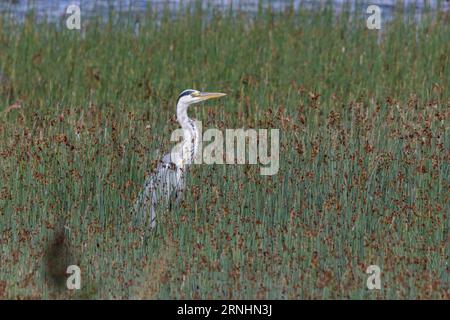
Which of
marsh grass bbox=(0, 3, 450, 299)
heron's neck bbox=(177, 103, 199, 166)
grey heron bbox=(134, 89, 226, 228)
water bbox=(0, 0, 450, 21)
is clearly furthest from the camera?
water bbox=(0, 0, 450, 21)

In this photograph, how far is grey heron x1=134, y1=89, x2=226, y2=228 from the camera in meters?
8.56

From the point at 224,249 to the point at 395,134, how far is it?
2560 millimetres

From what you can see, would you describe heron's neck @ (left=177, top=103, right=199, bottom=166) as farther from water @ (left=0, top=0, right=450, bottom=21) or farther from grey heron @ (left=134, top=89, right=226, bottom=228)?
water @ (left=0, top=0, right=450, bottom=21)

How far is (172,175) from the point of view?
8984 mm

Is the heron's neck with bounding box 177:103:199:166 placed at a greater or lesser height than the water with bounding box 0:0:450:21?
lesser

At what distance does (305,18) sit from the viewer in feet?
46.2

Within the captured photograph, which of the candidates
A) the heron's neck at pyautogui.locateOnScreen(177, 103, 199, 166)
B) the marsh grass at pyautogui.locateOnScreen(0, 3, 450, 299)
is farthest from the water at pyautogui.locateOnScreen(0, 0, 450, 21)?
the heron's neck at pyautogui.locateOnScreen(177, 103, 199, 166)

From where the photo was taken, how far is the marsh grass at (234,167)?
24.0 feet

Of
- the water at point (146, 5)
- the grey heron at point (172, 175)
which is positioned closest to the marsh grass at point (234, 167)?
the grey heron at point (172, 175)

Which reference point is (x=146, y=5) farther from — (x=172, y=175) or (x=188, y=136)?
(x=172, y=175)

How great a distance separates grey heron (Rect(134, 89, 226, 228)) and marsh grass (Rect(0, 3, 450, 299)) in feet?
0.47

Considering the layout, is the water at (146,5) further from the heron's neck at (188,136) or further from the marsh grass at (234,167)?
the heron's neck at (188,136)
